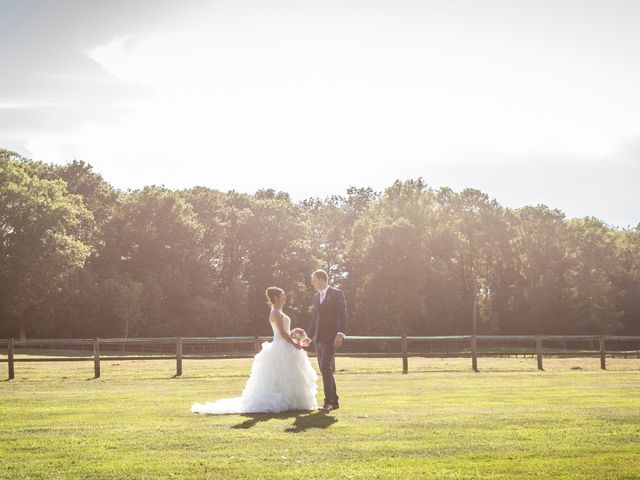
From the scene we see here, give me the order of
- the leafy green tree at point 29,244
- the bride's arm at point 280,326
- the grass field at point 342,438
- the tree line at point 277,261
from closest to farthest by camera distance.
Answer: the grass field at point 342,438
the bride's arm at point 280,326
the leafy green tree at point 29,244
the tree line at point 277,261

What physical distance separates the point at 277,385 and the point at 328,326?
1.43 m

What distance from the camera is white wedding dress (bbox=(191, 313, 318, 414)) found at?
14.1m

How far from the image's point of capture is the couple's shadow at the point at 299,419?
1181 centimetres

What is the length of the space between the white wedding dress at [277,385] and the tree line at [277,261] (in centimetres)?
4804

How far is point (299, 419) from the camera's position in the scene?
1288cm

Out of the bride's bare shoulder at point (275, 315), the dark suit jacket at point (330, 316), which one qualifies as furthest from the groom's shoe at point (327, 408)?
the bride's bare shoulder at point (275, 315)

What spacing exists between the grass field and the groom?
0.62 meters

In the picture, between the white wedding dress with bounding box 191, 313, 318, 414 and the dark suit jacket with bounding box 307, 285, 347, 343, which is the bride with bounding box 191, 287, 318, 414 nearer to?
the white wedding dress with bounding box 191, 313, 318, 414

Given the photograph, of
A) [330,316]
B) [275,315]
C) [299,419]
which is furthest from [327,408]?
[275,315]

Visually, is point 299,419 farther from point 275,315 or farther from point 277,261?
point 277,261

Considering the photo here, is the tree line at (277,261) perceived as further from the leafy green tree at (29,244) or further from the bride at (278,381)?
the bride at (278,381)

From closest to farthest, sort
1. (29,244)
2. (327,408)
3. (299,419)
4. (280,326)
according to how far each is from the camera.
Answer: (299,419) → (327,408) → (280,326) → (29,244)

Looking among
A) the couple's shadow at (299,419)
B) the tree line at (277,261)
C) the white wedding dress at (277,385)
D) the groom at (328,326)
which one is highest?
the tree line at (277,261)

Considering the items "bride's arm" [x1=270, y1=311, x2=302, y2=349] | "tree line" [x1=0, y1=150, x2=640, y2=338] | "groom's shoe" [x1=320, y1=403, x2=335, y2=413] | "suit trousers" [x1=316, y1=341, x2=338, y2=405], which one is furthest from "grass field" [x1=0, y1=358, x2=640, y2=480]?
"tree line" [x1=0, y1=150, x2=640, y2=338]
